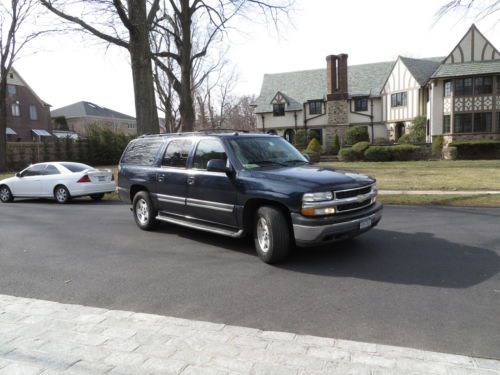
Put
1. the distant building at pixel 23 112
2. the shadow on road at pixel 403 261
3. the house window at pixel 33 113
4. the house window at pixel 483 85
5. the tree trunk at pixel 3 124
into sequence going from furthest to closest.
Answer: the house window at pixel 33 113 → the distant building at pixel 23 112 → the house window at pixel 483 85 → the tree trunk at pixel 3 124 → the shadow on road at pixel 403 261

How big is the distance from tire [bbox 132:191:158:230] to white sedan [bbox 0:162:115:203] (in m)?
5.49

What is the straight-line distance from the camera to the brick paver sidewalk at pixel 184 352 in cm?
309

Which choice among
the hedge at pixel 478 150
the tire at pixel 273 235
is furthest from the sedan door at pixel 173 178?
the hedge at pixel 478 150

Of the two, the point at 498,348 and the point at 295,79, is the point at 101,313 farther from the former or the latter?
the point at 295,79

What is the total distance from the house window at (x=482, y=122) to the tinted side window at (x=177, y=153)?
3110 cm

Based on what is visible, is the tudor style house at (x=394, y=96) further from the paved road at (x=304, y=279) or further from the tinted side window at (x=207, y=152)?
the tinted side window at (x=207, y=152)

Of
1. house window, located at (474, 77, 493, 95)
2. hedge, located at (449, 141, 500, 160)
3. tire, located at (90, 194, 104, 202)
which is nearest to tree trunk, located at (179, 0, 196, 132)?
tire, located at (90, 194, 104, 202)

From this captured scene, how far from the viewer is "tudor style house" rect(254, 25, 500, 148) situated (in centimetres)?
3175

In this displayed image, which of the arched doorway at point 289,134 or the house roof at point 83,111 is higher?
the house roof at point 83,111

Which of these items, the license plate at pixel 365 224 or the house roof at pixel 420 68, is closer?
the license plate at pixel 365 224

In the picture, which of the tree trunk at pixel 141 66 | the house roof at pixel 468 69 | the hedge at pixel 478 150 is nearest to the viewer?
the tree trunk at pixel 141 66

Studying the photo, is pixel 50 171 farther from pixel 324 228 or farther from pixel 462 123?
pixel 462 123

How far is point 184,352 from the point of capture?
3.37 m

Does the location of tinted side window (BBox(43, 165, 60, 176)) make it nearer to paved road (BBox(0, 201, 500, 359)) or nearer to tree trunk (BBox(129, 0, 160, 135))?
tree trunk (BBox(129, 0, 160, 135))
